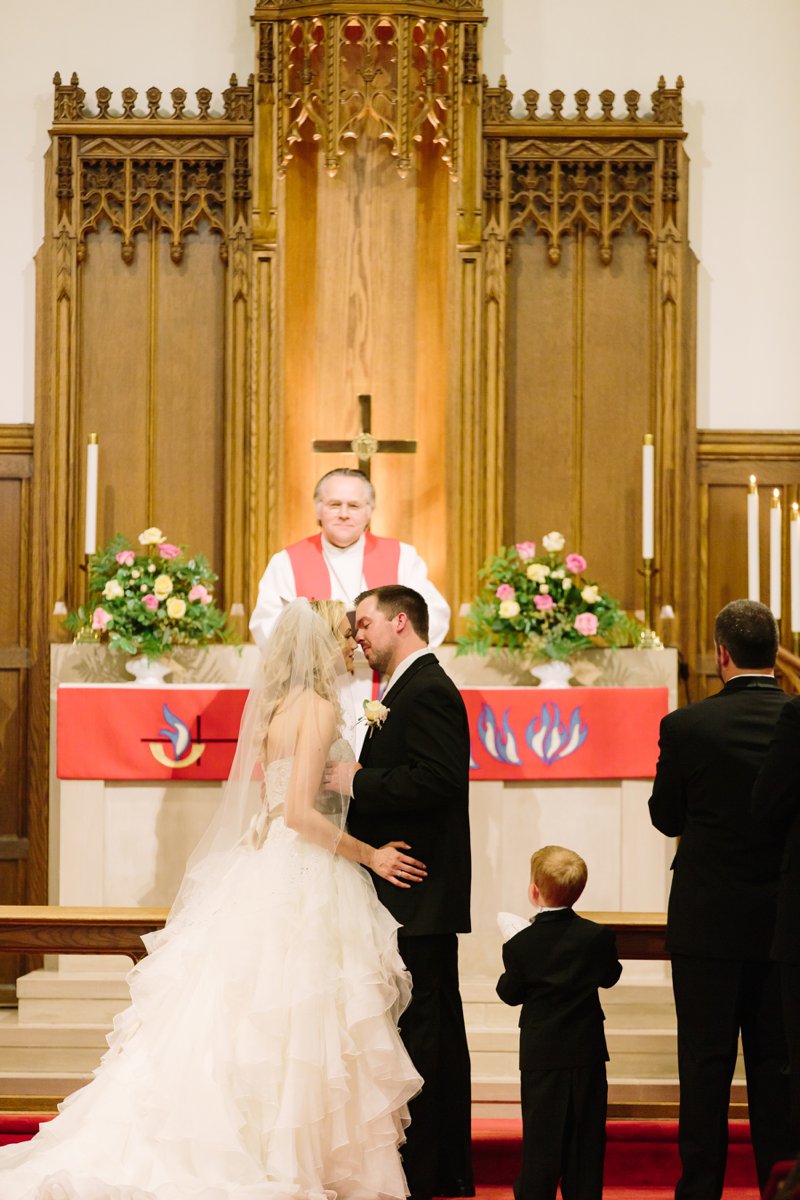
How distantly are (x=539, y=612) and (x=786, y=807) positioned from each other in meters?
3.01

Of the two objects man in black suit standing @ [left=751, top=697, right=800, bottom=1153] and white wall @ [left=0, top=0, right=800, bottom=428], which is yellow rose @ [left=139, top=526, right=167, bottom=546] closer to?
white wall @ [left=0, top=0, right=800, bottom=428]

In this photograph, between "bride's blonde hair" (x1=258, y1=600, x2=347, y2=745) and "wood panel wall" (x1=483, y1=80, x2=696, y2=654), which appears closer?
"bride's blonde hair" (x1=258, y1=600, x2=347, y2=745)

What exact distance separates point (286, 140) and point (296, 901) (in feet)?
14.9

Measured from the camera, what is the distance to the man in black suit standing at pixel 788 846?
3.63 m

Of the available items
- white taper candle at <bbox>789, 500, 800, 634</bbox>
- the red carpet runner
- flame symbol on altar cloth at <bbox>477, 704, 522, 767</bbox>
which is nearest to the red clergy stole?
flame symbol on altar cloth at <bbox>477, 704, 522, 767</bbox>

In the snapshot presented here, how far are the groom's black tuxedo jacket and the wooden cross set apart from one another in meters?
3.09

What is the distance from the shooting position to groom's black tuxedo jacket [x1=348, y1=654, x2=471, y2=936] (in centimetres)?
432

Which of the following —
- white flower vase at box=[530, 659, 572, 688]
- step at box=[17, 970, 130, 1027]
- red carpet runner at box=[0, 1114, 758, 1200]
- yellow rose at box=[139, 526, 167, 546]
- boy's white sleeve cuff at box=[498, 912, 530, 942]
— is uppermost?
yellow rose at box=[139, 526, 167, 546]

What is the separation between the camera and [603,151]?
7.64 m

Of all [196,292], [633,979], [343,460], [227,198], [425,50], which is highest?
[425,50]

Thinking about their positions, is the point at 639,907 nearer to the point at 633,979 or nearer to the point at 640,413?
the point at 633,979

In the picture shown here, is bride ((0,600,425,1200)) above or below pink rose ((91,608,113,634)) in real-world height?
below

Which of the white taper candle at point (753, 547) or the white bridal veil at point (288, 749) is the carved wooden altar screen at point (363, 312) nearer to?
the white taper candle at point (753, 547)

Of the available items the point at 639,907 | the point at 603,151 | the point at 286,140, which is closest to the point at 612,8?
the point at 603,151
